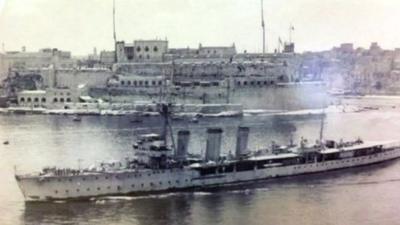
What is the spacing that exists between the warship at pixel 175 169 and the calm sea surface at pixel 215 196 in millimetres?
118

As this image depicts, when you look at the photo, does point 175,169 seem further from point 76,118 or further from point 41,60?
point 41,60

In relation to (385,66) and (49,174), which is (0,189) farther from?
(385,66)

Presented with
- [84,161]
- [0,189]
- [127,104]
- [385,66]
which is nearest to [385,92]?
[385,66]

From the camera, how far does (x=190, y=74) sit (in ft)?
42.8

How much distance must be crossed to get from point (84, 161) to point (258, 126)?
2.93 m

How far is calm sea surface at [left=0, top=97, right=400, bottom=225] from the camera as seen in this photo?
460cm

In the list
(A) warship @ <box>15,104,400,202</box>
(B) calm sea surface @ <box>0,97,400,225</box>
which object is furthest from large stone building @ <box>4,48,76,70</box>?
(A) warship @ <box>15,104,400,202</box>

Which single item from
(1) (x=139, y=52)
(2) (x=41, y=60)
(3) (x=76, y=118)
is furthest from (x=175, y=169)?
(2) (x=41, y=60)

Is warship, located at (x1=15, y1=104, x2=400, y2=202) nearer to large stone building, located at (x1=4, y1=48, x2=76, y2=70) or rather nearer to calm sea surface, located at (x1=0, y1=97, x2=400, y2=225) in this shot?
calm sea surface, located at (x1=0, y1=97, x2=400, y2=225)

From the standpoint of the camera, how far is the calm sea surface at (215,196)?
460 cm

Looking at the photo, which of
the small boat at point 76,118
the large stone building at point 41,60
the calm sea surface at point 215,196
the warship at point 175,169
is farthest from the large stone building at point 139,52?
the warship at point 175,169

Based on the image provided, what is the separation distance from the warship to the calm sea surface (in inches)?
4.7

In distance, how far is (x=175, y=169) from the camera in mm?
5418

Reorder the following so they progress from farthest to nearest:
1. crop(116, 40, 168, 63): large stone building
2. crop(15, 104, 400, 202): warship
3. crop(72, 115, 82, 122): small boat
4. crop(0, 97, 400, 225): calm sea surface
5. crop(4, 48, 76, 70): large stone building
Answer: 1. crop(4, 48, 76, 70): large stone building
2. crop(116, 40, 168, 63): large stone building
3. crop(72, 115, 82, 122): small boat
4. crop(15, 104, 400, 202): warship
5. crop(0, 97, 400, 225): calm sea surface
